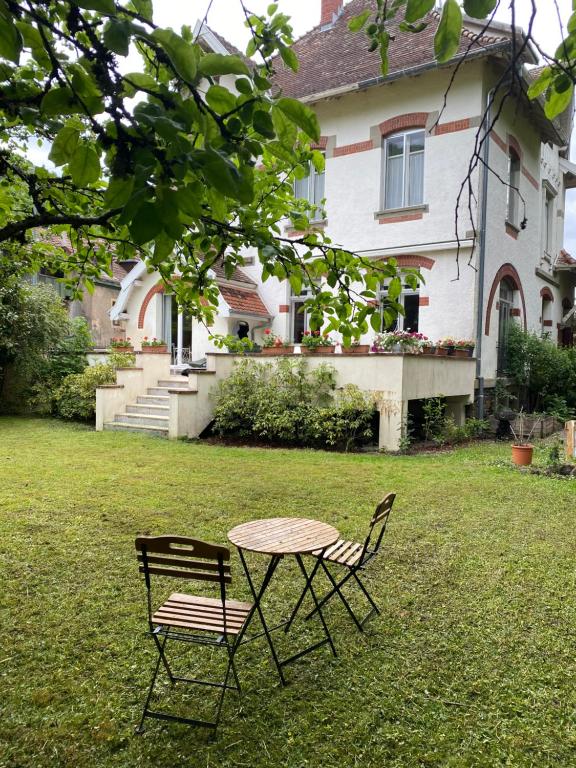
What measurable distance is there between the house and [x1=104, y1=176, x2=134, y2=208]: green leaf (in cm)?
1041

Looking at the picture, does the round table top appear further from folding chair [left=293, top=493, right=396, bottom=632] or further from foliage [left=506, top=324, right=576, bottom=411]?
foliage [left=506, top=324, right=576, bottom=411]

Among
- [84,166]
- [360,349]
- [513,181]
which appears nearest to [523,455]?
[360,349]

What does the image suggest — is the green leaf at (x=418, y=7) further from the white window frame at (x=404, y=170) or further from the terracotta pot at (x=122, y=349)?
the terracotta pot at (x=122, y=349)

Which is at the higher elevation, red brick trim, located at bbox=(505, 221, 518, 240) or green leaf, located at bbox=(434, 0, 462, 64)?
red brick trim, located at bbox=(505, 221, 518, 240)

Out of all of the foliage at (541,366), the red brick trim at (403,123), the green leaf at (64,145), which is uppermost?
the red brick trim at (403,123)

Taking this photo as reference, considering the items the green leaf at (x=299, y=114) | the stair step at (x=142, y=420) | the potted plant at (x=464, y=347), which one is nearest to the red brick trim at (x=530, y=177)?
the potted plant at (x=464, y=347)

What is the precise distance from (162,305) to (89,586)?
1269cm

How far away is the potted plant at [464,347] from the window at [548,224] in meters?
6.96

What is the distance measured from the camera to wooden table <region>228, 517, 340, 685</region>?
305 cm

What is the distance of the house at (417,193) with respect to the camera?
12492 mm

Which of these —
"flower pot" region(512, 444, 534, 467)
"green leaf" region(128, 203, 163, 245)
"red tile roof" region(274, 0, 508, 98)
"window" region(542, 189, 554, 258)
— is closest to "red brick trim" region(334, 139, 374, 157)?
"red tile roof" region(274, 0, 508, 98)

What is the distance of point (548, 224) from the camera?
59.1ft

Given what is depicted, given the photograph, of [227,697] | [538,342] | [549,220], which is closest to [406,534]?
[227,697]

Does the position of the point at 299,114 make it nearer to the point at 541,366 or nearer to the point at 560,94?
the point at 560,94
